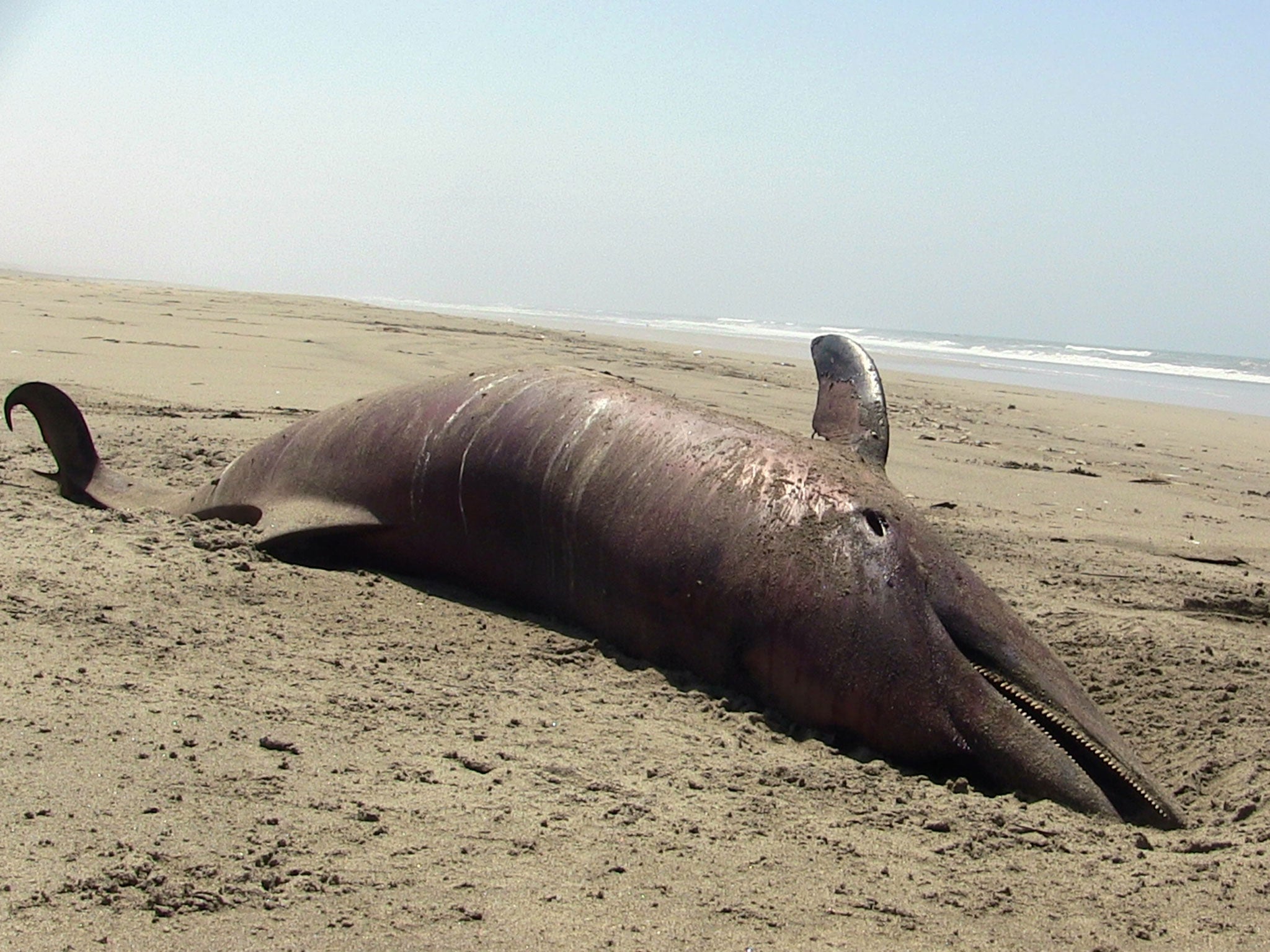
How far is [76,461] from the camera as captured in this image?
16.9 ft

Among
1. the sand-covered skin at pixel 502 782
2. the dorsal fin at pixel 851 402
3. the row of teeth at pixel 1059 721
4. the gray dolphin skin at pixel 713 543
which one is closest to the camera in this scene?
the sand-covered skin at pixel 502 782

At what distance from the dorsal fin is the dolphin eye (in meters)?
0.60

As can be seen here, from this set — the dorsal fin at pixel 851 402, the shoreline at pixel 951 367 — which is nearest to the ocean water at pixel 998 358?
the shoreline at pixel 951 367

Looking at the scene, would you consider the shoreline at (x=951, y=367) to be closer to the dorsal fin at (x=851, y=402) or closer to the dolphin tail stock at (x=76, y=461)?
the dorsal fin at (x=851, y=402)

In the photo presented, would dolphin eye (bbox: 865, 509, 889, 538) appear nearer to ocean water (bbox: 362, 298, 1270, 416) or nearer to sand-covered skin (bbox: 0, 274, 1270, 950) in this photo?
sand-covered skin (bbox: 0, 274, 1270, 950)

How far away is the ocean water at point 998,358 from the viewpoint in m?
20.2

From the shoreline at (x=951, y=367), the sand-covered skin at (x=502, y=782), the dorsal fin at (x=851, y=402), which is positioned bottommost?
the sand-covered skin at (x=502, y=782)

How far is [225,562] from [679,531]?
158 centimetres

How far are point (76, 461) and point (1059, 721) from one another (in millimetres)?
3942

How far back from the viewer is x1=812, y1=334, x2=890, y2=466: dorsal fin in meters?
4.17

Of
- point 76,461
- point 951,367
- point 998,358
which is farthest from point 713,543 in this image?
point 998,358

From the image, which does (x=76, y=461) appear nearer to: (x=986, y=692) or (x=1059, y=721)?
(x=986, y=692)

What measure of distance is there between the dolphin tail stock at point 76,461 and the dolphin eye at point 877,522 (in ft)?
9.57

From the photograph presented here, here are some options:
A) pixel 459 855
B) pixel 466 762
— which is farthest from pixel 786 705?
pixel 459 855
